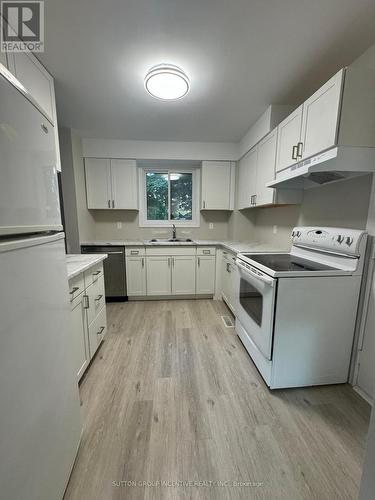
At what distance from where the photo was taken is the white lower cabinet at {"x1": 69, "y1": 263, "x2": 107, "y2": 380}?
58.0 inches

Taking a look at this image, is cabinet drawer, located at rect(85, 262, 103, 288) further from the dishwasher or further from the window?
the window

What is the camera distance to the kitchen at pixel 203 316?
2.36ft

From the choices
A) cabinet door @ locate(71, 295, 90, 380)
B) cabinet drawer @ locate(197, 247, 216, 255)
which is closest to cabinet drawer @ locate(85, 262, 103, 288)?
cabinet door @ locate(71, 295, 90, 380)

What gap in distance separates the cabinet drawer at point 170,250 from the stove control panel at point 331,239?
60.8 inches

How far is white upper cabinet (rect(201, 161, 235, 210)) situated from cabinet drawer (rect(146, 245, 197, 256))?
2.53ft

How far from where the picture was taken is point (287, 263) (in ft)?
5.76

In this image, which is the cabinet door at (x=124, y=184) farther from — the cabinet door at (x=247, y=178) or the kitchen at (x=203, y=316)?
the cabinet door at (x=247, y=178)

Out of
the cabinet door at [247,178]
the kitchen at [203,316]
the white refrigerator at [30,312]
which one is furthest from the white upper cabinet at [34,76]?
the cabinet door at [247,178]

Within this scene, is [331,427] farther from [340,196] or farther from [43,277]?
[43,277]

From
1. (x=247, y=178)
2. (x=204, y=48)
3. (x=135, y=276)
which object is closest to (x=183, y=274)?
(x=135, y=276)

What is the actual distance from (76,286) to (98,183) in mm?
2203

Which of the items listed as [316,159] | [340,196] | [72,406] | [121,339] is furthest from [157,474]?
[340,196]

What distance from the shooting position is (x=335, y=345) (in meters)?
1.54

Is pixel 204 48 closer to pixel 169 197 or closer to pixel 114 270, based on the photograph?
pixel 169 197
